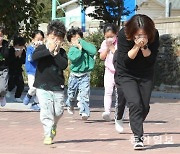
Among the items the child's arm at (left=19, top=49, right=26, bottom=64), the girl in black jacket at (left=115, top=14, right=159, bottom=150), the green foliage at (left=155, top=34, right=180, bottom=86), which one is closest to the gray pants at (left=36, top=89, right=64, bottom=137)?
the girl in black jacket at (left=115, top=14, right=159, bottom=150)

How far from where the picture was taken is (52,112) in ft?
26.2

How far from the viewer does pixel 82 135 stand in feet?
29.3

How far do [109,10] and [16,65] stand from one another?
8.73 meters

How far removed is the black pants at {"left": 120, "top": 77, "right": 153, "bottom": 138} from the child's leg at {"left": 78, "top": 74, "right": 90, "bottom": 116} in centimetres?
256

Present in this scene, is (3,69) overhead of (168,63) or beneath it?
overhead

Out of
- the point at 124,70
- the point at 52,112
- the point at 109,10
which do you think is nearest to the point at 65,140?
the point at 52,112

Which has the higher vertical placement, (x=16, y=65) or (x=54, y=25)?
(x=54, y=25)

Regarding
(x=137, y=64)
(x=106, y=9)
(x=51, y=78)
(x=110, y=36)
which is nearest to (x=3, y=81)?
(x=110, y=36)

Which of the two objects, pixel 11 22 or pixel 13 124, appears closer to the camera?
pixel 13 124

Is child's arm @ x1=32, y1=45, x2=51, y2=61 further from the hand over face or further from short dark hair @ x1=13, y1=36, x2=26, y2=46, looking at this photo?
short dark hair @ x1=13, y1=36, x2=26, y2=46

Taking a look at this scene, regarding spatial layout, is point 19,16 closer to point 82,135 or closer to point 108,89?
point 108,89

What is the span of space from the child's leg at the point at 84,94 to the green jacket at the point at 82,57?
6.2 inches

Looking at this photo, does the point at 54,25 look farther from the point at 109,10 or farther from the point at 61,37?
the point at 109,10

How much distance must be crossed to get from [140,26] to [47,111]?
1.67 metres
